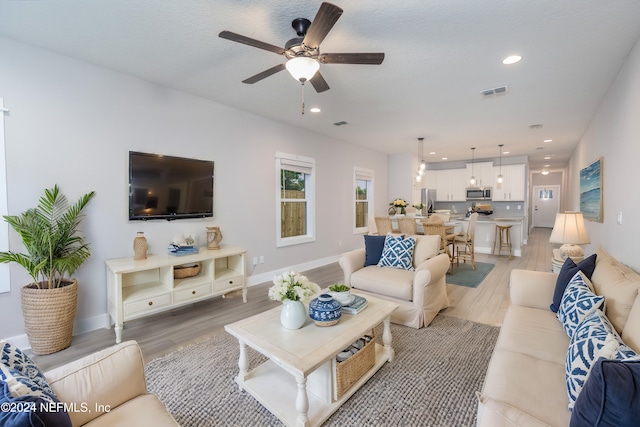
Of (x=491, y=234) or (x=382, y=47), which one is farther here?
(x=491, y=234)

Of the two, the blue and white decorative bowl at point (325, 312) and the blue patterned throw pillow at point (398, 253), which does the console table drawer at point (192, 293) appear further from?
the blue patterned throw pillow at point (398, 253)

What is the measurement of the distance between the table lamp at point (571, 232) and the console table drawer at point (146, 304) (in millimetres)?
4149

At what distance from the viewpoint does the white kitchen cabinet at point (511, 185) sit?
25.4 feet

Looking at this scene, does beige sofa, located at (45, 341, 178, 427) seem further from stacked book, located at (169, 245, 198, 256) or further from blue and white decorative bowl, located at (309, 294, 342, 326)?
stacked book, located at (169, 245, 198, 256)

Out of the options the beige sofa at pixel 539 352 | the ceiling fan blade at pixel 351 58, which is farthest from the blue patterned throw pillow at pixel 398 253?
the ceiling fan blade at pixel 351 58

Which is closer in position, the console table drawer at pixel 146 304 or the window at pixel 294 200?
the console table drawer at pixel 146 304

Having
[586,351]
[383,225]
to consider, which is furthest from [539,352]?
[383,225]

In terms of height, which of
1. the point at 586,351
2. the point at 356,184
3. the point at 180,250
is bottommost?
the point at 586,351

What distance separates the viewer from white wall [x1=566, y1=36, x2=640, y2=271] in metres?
2.29

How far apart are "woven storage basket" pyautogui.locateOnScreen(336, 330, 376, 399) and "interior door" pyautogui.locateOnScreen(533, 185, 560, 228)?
13990mm

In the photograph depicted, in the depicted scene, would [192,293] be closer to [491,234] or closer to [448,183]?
[491,234]

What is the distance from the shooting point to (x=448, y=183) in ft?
29.0

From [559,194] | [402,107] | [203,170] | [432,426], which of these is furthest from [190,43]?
[559,194]

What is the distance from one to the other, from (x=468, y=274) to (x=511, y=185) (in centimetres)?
429
